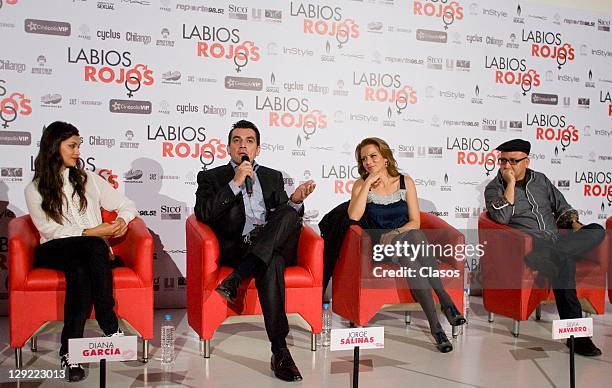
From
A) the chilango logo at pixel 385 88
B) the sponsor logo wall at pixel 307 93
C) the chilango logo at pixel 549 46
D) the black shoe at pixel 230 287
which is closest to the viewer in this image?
the black shoe at pixel 230 287

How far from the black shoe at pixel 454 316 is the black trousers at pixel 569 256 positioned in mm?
646

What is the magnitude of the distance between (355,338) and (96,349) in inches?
41.9

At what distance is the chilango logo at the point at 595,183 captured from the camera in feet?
19.8

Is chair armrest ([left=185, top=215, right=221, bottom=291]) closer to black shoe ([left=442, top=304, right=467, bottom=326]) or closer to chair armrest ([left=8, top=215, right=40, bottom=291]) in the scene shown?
chair armrest ([left=8, top=215, right=40, bottom=291])

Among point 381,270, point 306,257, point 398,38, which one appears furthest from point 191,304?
point 398,38

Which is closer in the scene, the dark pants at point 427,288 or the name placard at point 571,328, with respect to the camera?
the name placard at point 571,328

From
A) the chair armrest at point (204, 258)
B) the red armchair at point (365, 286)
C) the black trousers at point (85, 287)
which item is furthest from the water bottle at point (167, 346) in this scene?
the red armchair at point (365, 286)

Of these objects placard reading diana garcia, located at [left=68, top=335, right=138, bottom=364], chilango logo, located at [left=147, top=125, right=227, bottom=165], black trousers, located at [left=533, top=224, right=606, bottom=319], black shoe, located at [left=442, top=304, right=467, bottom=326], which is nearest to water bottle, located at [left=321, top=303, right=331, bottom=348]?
black shoe, located at [left=442, top=304, right=467, bottom=326]

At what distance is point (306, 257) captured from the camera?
3861 millimetres

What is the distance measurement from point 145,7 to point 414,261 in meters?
2.64

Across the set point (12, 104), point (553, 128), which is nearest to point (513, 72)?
point (553, 128)

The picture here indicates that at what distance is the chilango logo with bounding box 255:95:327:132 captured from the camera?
5.17 metres

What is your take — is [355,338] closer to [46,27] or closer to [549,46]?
[46,27]

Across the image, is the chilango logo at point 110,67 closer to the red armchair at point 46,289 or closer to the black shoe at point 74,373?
the red armchair at point 46,289
